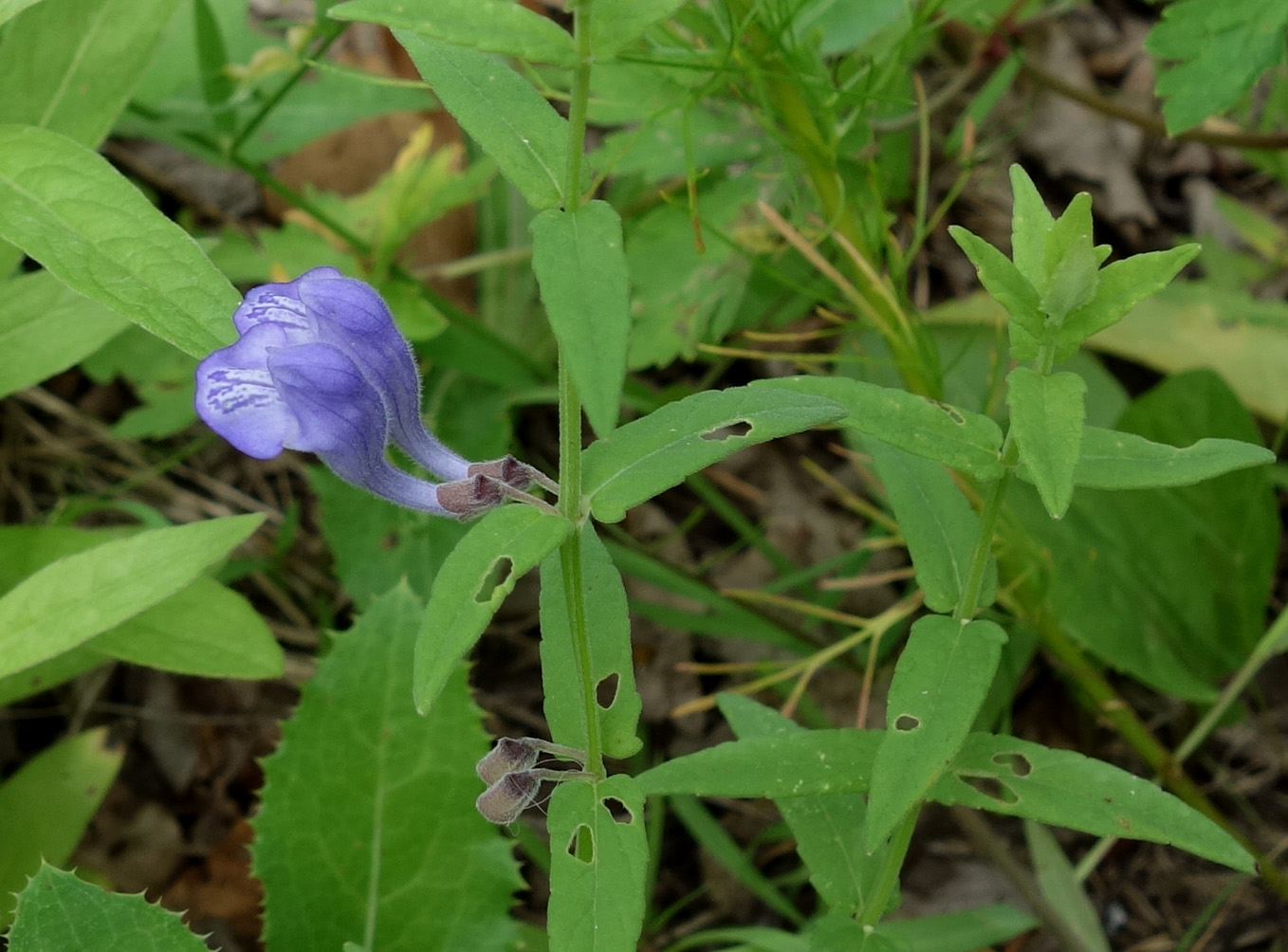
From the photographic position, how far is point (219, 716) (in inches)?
136

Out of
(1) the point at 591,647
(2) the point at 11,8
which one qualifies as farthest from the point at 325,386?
(2) the point at 11,8

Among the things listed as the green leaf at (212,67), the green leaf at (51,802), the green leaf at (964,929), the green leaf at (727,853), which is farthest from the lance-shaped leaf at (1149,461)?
the green leaf at (212,67)

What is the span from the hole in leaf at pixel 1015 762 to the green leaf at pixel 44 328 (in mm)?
1875

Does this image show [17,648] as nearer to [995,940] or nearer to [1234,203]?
[995,940]

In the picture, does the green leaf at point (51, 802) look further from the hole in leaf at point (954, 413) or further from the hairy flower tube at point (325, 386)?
the hole in leaf at point (954, 413)

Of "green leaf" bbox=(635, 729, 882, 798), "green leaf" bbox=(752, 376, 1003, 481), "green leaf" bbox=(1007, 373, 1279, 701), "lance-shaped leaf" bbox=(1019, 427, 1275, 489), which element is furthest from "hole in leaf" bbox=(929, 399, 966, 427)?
"green leaf" bbox=(1007, 373, 1279, 701)

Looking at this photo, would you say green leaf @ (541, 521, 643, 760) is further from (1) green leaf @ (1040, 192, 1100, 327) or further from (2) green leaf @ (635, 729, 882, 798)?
(1) green leaf @ (1040, 192, 1100, 327)

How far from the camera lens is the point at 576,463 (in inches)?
63.9

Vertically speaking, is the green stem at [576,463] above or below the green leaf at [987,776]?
above

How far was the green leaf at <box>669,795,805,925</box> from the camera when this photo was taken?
3.04m

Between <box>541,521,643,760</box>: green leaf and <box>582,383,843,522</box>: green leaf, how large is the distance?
0.26m

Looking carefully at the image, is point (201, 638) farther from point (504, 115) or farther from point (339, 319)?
point (504, 115)

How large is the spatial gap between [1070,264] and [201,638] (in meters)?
1.79

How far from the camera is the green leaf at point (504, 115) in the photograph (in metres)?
1.58
